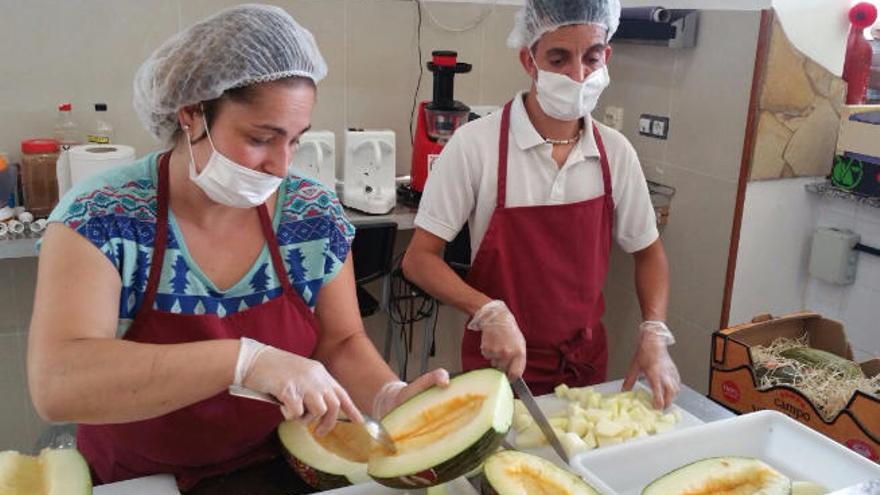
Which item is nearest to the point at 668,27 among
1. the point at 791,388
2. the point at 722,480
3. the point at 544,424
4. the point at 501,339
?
the point at 791,388

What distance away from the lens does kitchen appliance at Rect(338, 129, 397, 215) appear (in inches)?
119

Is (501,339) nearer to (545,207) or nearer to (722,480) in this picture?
(545,207)

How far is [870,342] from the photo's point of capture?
9.09 feet

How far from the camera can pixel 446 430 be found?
1204 mm

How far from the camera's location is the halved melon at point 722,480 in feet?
3.94

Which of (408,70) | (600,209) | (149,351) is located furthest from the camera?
(408,70)

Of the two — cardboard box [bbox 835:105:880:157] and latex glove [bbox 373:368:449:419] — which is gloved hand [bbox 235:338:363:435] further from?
cardboard box [bbox 835:105:880:157]

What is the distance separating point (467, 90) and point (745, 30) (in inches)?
47.6

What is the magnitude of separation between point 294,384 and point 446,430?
230 millimetres

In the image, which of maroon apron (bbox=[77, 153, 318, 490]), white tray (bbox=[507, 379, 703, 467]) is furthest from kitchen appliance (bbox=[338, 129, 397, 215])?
maroon apron (bbox=[77, 153, 318, 490])

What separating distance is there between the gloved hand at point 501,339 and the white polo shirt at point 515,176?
0.90ft

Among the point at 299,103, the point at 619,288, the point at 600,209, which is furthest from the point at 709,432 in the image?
the point at 619,288

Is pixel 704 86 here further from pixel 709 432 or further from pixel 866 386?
pixel 709 432

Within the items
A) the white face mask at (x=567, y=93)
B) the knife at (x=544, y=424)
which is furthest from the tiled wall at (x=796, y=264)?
the knife at (x=544, y=424)
